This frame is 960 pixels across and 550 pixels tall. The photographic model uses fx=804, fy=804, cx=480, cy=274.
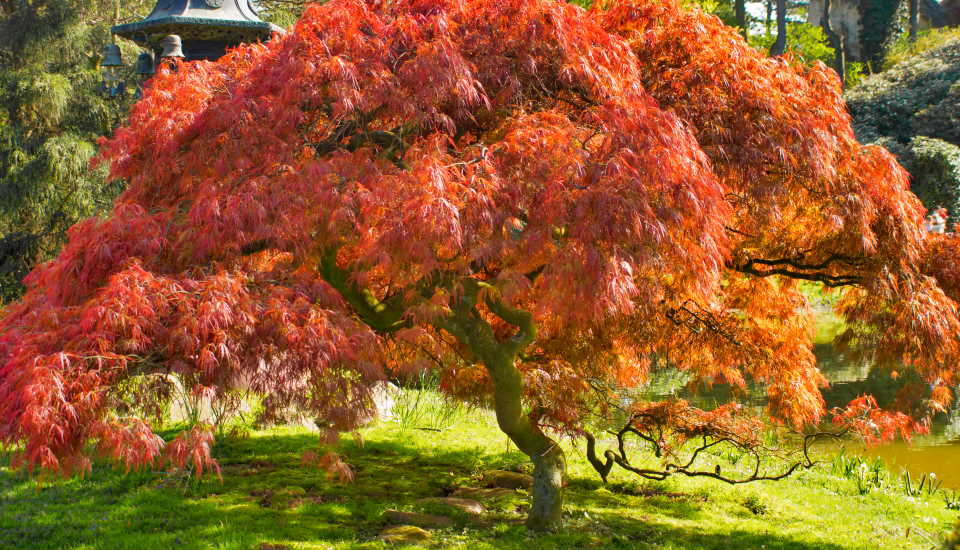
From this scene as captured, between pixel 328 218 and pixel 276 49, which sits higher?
pixel 276 49

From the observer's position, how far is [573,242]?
3971 millimetres

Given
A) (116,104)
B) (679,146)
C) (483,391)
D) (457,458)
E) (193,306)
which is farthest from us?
(116,104)

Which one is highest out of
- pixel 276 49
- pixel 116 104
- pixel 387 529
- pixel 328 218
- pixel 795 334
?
pixel 116 104

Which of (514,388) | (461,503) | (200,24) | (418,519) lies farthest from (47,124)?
(514,388)

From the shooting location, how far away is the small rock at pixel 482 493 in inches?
272

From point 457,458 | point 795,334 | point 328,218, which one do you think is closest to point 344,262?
point 328,218

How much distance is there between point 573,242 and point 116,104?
14.6 m

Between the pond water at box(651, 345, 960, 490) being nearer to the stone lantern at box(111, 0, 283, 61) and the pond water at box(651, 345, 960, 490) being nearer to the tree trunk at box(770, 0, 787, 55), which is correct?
the stone lantern at box(111, 0, 283, 61)

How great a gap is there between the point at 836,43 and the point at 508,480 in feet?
94.6

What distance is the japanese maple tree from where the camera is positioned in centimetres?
387

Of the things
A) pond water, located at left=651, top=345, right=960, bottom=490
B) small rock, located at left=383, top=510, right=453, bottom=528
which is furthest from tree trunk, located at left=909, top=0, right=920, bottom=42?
small rock, located at left=383, top=510, right=453, bottom=528

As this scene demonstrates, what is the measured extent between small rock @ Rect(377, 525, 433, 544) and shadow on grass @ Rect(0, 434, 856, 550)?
111mm

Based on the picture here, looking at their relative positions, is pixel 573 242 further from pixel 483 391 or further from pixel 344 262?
pixel 483 391

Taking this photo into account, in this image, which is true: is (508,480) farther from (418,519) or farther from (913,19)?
(913,19)
